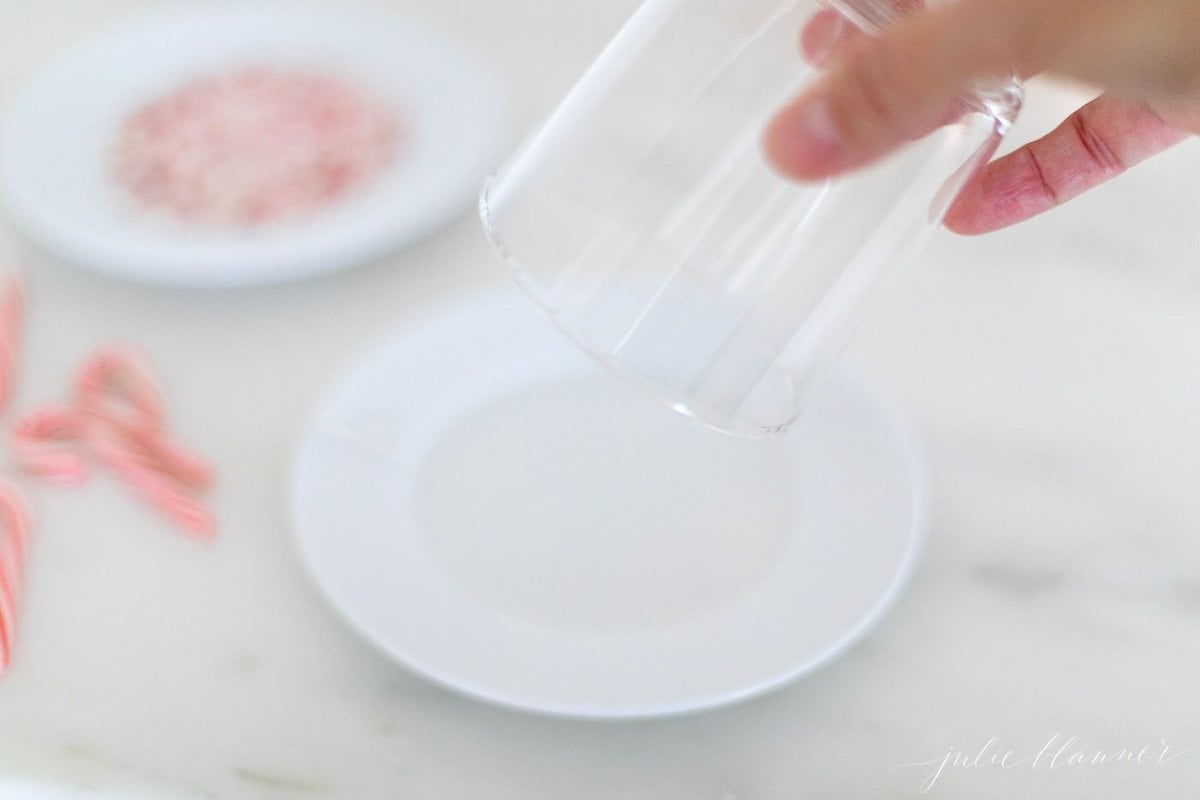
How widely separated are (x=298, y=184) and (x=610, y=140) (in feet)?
1.22

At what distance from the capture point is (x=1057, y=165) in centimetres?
53

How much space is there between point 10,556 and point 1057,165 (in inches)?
19.1

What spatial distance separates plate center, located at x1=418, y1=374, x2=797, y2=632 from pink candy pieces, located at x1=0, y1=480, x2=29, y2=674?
0.56ft

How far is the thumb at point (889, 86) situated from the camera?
0.98ft

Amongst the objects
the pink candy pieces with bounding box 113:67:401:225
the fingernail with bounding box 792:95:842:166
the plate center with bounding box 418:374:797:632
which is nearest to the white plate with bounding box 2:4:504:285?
the pink candy pieces with bounding box 113:67:401:225

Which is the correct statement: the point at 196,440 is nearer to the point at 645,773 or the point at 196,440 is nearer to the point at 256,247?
the point at 256,247

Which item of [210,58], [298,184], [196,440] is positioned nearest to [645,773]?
[196,440]

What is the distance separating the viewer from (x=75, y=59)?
30.6 inches

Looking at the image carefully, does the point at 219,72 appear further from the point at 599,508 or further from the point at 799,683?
the point at 799,683

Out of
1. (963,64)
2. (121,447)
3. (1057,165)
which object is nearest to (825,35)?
(963,64)

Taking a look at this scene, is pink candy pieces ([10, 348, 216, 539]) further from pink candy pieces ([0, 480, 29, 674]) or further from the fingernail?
the fingernail

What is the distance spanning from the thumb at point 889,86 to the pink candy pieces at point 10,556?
0.37 m

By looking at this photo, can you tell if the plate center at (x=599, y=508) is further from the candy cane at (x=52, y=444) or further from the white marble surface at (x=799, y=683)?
the candy cane at (x=52, y=444)

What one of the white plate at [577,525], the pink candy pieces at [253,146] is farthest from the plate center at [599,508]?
the pink candy pieces at [253,146]
